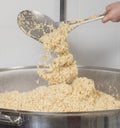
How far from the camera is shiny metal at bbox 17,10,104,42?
86 cm

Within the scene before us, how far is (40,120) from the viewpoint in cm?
62

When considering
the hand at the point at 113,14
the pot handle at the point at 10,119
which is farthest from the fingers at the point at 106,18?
the pot handle at the point at 10,119

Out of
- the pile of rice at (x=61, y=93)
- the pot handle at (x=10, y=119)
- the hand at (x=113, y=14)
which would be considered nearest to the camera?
the pot handle at (x=10, y=119)

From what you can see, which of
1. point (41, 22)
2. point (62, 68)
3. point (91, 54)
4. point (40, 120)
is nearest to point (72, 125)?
point (40, 120)

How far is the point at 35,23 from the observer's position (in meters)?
0.88

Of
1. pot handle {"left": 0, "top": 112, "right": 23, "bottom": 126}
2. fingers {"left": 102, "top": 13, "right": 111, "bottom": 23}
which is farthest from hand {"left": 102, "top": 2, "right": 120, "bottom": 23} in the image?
pot handle {"left": 0, "top": 112, "right": 23, "bottom": 126}

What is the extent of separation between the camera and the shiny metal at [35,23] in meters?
0.86

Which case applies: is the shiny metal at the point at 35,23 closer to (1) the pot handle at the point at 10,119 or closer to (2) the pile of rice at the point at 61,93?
(2) the pile of rice at the point at 61,93

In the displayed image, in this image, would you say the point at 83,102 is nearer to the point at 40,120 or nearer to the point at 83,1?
the point at 40,120

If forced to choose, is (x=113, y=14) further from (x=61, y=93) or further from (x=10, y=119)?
(x=10, y=119)

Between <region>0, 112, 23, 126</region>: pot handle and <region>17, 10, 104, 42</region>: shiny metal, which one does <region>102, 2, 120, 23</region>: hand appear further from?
<region>0, 112, 23, 126</region>: pot handle

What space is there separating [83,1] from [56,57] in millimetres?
238

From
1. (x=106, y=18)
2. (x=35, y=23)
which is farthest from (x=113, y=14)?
(x=35, y=23)

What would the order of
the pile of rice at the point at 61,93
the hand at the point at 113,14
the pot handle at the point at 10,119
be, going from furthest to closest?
the hand at the point at 113,14, the pile of rice at the point at 61,93, the pot handle at the point at 10,119
